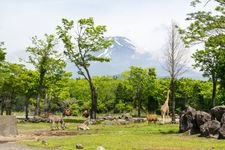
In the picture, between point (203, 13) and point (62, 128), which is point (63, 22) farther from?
point (203, 13)

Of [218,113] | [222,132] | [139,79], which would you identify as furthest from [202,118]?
[139,79]

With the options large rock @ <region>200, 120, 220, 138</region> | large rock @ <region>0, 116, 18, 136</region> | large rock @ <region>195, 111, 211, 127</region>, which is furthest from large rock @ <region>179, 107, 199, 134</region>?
large rock @ <region>0, 116, 18, 136</region>

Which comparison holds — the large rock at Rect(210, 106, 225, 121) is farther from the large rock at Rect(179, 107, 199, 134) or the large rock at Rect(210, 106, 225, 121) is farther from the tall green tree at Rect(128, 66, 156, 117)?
the tall green tree at Rect(128, 66, 156, 117)

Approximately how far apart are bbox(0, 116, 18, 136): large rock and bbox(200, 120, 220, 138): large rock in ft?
43.3

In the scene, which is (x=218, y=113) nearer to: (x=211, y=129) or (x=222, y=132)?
(x=211, y=129)

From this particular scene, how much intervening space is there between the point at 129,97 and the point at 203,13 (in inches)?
2509

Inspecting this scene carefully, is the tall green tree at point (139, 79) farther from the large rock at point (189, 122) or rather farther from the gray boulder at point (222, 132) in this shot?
the gray boulder at point (222, 132)

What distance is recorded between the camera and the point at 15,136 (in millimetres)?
32594

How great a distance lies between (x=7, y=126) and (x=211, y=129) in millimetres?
14109

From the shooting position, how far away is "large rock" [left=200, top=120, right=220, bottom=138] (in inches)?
1211

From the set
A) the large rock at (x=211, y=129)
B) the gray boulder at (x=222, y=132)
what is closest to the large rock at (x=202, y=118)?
the large rock at (x=211, y=129)

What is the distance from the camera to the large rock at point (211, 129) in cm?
3076

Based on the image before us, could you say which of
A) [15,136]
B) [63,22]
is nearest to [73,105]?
[63,22]

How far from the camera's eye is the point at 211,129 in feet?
102
